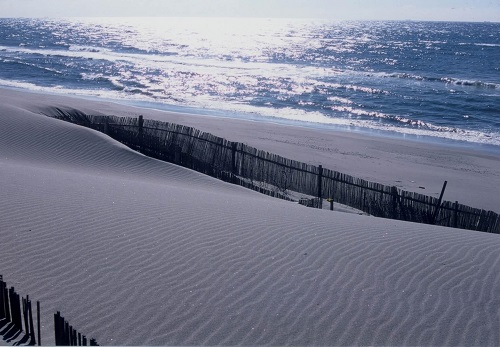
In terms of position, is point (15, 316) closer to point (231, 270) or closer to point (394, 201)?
point (231, 270)

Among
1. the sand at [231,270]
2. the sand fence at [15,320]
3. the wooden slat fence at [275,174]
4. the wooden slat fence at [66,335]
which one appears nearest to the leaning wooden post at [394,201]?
the wooden slat fence at [275,174]

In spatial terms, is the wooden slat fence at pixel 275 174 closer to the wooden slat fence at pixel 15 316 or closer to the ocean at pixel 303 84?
the wooden slat fence at pixel 15 316

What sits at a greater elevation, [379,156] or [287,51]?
[287,51]

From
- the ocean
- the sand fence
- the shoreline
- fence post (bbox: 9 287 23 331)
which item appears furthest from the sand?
the ocean

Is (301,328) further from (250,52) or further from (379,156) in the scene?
(250,52)

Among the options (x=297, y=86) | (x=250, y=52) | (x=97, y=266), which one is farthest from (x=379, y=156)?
(x=250, y=52)

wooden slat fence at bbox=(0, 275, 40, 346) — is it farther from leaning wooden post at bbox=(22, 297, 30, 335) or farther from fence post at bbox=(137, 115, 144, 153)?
fence post at bbox=(137, 115, 144, 153)
